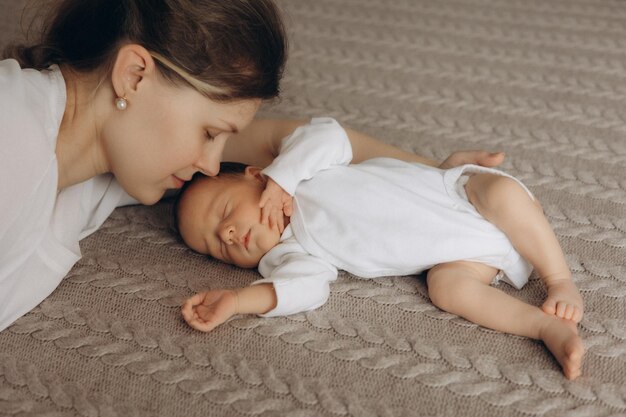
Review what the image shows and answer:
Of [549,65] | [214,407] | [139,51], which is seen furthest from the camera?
[549,65]

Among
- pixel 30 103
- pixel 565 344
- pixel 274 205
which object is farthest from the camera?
pixel 274 205

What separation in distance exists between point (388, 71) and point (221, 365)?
935mm

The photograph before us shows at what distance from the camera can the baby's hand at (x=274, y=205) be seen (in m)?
1.19

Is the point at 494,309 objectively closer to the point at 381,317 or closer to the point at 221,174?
the point at 381,317

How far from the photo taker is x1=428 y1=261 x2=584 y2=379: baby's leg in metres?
0.99

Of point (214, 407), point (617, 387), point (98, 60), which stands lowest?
point (214, 407)

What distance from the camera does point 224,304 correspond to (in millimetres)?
1067

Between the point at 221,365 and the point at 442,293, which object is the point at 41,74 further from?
the point at 442,293

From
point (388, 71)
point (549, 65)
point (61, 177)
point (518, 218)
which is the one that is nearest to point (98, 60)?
point (61, 177)

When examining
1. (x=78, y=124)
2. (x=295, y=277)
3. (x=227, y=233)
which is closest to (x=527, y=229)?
(x=295, y=277)

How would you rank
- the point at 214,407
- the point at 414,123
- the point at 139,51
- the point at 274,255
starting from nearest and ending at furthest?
1. the point at 214,407
2. the point at 139,51
3. the point at 274,255
4. the point at 414,123

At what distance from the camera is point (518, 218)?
113cm

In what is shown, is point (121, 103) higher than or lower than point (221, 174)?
higher

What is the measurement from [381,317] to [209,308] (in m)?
0.25
